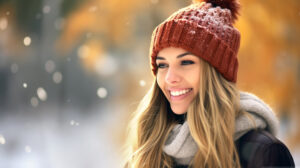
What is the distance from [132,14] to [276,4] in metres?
1.40

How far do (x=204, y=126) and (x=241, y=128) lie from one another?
127 mm

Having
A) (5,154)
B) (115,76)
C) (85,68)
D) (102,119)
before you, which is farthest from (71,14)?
(5,154)

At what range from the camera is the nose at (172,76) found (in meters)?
1.23

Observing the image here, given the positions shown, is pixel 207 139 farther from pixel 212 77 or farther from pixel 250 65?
pixel 250 65

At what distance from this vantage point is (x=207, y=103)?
1216mm

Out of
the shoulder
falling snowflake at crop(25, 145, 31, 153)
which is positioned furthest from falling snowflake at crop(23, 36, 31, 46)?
the shoulder

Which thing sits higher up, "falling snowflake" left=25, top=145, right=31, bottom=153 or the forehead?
the forehead

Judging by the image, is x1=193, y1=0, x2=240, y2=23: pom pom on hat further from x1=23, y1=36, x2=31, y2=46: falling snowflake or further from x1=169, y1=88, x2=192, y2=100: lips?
x1=23, y1=36, x2=31, y2=46: falling snowflake

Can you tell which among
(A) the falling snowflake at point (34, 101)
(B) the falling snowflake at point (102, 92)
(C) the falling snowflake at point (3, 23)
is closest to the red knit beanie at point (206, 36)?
(B) the falling snowflake at point (102, 92)

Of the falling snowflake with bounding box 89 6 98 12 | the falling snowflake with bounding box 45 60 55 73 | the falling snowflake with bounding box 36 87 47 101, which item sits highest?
the falling snowflake with bounding box 89 6 98 12

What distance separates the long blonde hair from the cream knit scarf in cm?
3

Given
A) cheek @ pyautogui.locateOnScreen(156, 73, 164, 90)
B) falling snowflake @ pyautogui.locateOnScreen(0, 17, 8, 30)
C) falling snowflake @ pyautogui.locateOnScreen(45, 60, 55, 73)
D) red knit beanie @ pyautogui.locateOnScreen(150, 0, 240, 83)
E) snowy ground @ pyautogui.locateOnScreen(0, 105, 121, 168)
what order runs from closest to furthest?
red knit beanie @ pyautogui.locateOnScreen(150, 0, 240, 83) → cheek @ pyautogui.locateOnScreen(156, 73, 164, 90) → snowy ground @ pyautogui.locateOnScreen(0, 105, 121, 168) → falling snowflake @ pyautogui.locateOnScreen(45, 60, 55, 73) → falling snowflake @ pyautogui.locateOnScreen(0, 17, 8, 30)

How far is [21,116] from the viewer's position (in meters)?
3.45

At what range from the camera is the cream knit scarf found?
3.72 ft
